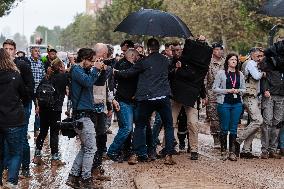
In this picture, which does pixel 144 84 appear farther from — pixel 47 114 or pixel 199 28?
pixel 199 28

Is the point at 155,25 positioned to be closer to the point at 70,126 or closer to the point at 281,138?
the point at 70,126

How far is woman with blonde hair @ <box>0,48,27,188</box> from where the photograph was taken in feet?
24.7

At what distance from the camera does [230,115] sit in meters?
10.6

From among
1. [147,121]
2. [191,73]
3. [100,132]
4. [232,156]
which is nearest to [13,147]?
[100,132]

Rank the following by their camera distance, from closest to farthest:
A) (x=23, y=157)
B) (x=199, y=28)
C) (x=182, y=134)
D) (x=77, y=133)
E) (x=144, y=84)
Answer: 1. (x=77, y=133)
2. (x=23, y=157)
3. (x=144, y=84)
4. (x=182, y=134)
5. (x=199, y=28)

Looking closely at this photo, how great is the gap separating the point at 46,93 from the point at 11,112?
1.96 m

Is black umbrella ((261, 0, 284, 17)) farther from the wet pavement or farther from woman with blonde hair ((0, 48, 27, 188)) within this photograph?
woman with blonde hair ((0, 48, 27, 188))

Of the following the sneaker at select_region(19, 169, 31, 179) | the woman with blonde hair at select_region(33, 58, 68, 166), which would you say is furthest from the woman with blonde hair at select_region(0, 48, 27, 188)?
the woman with blonde hair at select_region(33, 58, 68, 166)

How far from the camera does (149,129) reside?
10.5m

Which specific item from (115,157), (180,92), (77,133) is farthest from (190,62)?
(77,133)

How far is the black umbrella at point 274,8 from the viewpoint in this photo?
26.3 feet

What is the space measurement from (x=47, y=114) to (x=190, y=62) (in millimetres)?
2533

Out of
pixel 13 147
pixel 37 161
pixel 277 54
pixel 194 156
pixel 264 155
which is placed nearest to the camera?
pixel 13 147

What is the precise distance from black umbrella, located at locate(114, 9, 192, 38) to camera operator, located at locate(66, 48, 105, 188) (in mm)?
1600
